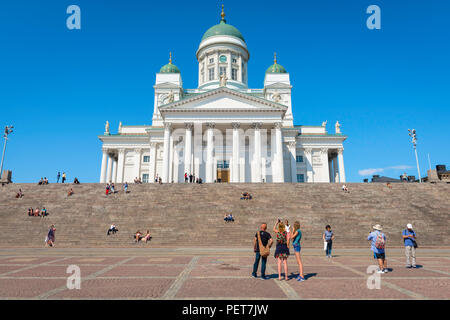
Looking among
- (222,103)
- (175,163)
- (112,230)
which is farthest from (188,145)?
(112,230)

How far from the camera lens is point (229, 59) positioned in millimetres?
60688

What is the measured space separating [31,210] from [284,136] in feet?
127

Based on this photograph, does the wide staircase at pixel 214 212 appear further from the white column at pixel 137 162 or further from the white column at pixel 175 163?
the white column at pixel 137 162

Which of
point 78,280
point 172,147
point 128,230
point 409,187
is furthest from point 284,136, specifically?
point 78,280

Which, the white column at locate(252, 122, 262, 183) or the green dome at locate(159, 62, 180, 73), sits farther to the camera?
the green dome at locate(159, 62, 180, 73)

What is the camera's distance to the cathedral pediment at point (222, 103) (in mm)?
42562

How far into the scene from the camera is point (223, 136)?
4659 cm

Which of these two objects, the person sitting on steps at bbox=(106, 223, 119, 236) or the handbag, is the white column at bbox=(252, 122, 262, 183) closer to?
the person sitting on steps at bbox=(106, 223, 119, 236)

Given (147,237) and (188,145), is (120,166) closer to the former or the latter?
(188,145)

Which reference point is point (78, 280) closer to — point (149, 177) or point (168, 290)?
point (168, 290)

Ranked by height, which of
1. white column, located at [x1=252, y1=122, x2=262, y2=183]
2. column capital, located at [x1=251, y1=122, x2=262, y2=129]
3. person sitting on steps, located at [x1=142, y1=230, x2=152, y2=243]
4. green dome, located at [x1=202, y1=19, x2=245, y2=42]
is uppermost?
green dome, located at [x1=202, y1=19, x2=245, y2=42]

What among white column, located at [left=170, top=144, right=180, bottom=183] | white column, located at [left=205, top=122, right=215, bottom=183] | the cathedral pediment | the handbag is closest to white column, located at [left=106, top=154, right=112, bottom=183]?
white column, located at [left=170, top=144, right=180, bottom=183]

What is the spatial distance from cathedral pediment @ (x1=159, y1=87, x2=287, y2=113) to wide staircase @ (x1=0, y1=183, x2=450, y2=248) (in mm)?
15231

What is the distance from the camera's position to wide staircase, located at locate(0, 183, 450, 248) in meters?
20.3
